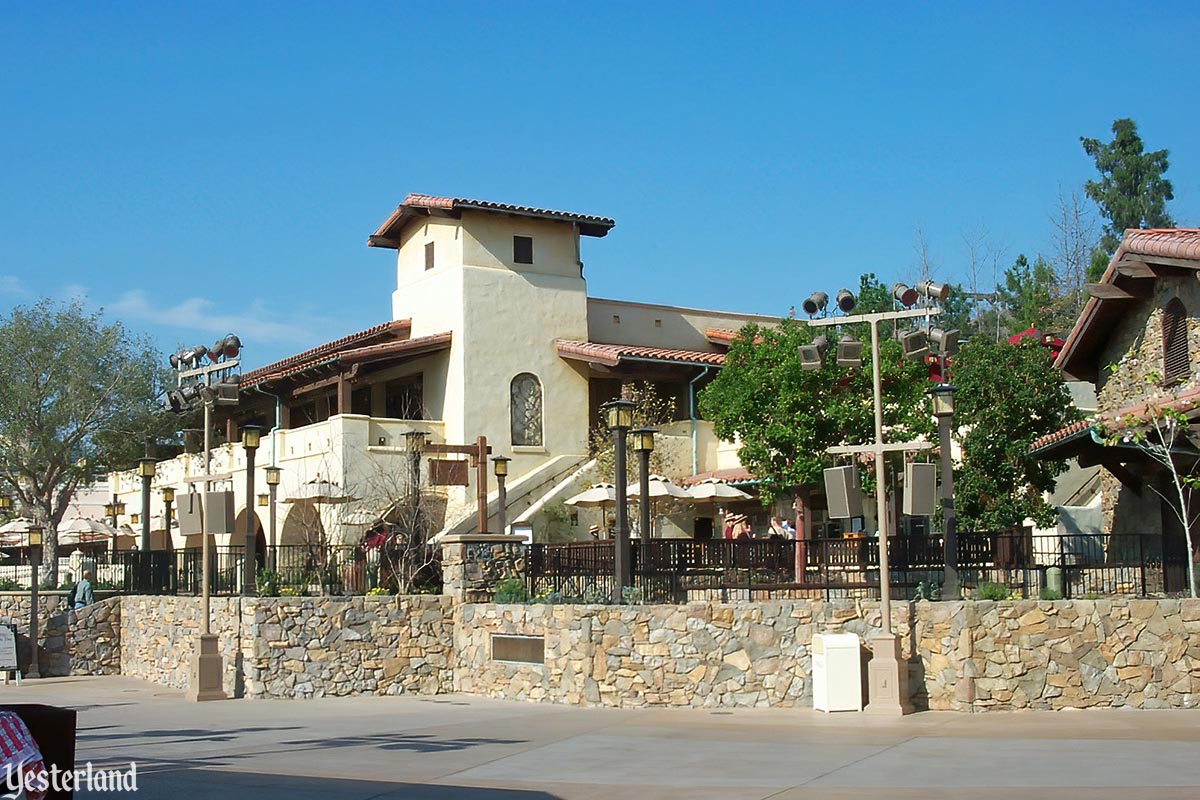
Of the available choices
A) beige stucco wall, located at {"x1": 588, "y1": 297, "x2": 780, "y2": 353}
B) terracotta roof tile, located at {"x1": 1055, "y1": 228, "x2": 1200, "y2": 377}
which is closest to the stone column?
terracotta roof tile, located at {"x1": 1055, "y1": 228, "x2": 1200, "y2": 377}

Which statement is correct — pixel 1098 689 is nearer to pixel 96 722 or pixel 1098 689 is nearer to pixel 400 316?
pixel 96 722

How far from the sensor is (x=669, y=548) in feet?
64.4

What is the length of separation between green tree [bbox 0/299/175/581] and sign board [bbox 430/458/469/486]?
1220 centimetres

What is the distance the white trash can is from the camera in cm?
1717

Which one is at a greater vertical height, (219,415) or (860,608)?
(219,415)

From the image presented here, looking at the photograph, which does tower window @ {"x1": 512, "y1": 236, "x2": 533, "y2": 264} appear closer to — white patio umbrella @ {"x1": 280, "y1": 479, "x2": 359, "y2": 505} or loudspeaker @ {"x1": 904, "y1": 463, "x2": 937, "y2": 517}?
white patio umbrella @ {"x1": 280, "y1": 479, "x2": 359, "y2": 505}

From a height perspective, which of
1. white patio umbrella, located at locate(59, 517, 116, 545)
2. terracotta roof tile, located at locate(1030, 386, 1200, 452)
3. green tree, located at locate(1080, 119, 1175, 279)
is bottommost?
white patio umbrella, located at locate(59, 517, 116, 545)

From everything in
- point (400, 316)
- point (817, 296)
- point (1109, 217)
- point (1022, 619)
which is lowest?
point (1022, 619)

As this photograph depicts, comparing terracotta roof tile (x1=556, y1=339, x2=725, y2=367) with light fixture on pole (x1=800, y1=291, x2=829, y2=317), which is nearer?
light fixture on pole (x1=800, y1=291, x2=829, y2=317)

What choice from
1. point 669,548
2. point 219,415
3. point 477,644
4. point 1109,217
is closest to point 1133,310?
point 669,548

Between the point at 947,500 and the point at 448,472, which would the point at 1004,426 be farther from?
the point at 448,472

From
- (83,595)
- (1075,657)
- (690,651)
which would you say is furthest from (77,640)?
(1075,657)

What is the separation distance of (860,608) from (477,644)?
6547 millimetres

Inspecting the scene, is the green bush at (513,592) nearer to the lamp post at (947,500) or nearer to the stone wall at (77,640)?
the lamp post at (947,500)
